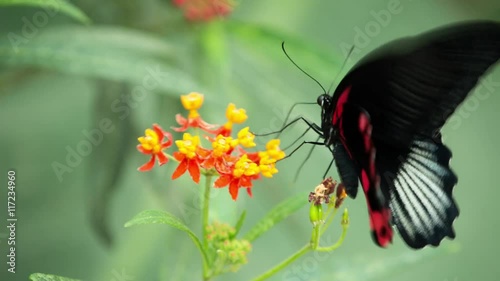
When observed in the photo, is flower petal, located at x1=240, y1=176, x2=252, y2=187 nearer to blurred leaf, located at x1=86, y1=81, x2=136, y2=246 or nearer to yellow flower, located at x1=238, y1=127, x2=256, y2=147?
yellow flower, located at x1=238, y1=127, x2=256, y2=147

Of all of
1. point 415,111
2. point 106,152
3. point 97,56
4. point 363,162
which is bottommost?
point 106,152

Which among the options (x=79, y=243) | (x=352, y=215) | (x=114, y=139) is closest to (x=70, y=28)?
(x=114, y=139)

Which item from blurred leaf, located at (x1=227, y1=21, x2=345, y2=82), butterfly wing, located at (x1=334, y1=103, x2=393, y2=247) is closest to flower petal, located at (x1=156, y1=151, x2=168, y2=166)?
butterfly wing, located at (x1=334, y1=103, x2=393, y2=247)

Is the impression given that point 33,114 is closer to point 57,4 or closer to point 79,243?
point 79,243

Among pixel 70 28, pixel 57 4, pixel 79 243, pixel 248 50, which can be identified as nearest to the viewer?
pixel 57 4

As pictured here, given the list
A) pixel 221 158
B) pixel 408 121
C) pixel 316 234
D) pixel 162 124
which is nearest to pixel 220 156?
pixel 221 158

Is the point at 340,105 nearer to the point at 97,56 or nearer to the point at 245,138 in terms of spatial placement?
the point at 245,138

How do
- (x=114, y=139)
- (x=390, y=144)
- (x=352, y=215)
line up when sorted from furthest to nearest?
(x=352, y=215) < (x=114, y=139) < (x=390, y=144)
